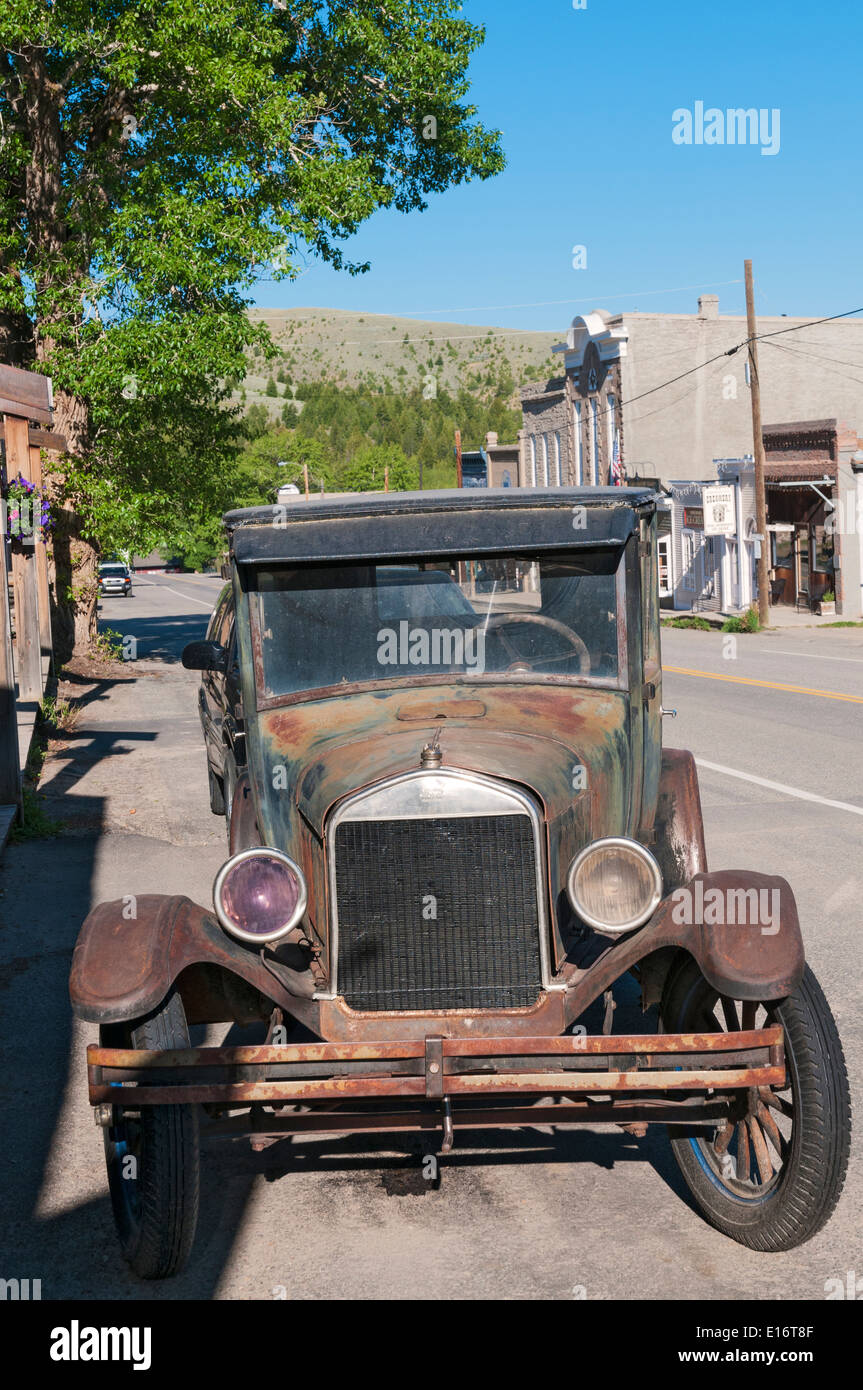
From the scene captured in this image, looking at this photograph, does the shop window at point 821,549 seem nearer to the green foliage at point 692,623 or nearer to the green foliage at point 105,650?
the green foliage at point 692,623

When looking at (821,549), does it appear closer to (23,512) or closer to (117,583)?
(23,512)

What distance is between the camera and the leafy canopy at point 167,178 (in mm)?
19906

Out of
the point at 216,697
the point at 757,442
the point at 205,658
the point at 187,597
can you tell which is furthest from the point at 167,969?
the point at 187,597

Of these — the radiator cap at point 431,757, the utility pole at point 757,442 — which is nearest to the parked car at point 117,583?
the utility pole at point 757,442

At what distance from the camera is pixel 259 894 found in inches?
161

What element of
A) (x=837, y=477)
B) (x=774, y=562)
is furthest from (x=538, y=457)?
(x=837, y=477)

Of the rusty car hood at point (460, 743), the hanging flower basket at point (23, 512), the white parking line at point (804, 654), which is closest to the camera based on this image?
the rusty car hood at point (460, 743)

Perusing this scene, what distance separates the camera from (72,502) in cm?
2333

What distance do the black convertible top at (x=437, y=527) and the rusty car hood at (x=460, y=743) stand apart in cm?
54

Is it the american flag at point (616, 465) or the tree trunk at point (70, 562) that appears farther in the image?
the american flag at point (616, 465)

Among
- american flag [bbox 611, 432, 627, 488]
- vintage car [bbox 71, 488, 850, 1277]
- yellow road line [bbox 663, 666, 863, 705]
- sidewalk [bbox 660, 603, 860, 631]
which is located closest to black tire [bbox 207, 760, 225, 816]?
vintage car [bbox 71, 488, 850, 1277]

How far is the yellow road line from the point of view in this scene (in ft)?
58.5
